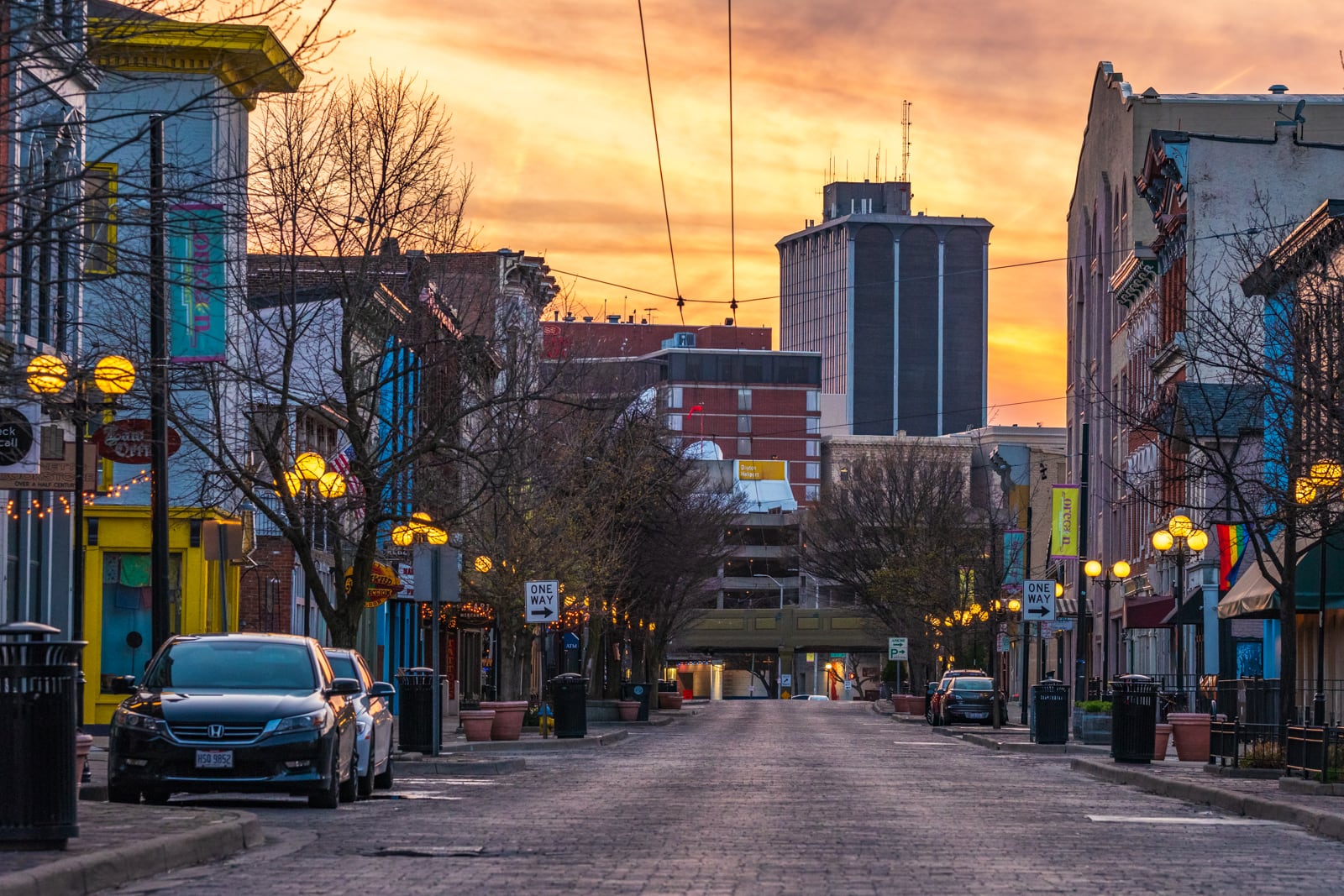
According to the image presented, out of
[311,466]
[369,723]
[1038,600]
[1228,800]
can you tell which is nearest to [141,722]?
[369,723]

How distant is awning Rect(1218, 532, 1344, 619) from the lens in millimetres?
34906

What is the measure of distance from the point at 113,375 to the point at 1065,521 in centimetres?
3985

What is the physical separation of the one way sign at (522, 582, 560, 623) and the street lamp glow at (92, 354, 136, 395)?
16380mm

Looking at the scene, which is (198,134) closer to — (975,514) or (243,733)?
(243,733)

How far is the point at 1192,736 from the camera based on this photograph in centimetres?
3444

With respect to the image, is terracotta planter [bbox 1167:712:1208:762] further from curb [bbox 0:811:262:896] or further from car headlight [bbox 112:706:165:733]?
curb [bbox 0:811:262:896]

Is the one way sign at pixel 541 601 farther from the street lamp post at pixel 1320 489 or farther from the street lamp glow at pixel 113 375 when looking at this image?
the street lamp glow at pixel 113 375

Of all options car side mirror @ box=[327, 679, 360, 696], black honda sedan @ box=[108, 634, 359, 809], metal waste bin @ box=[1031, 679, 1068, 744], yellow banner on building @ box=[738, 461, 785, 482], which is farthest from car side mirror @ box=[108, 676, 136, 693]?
yellow banner on building @ box=[738, 461, 785, 482]

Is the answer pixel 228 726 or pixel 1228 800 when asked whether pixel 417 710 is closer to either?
pixel 228 726

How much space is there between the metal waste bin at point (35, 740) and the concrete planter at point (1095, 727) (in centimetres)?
3248

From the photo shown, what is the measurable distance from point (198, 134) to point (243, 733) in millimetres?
23501

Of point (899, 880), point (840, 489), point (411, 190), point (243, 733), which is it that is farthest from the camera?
point (840, 489)

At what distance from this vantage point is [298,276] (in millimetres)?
29891

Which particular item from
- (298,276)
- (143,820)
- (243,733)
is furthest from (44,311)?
(143,820)
